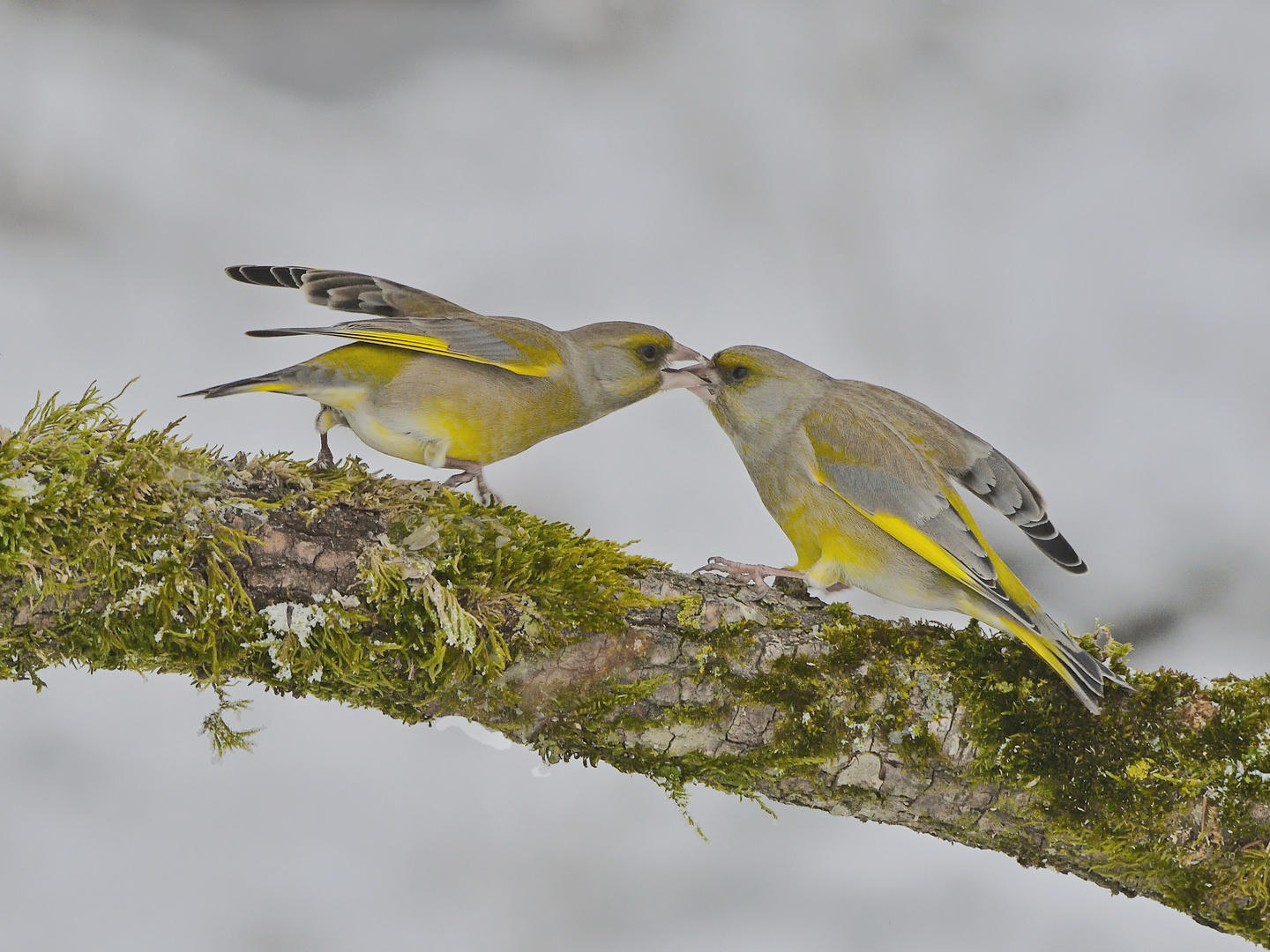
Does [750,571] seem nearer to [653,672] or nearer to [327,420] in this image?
[653,672]

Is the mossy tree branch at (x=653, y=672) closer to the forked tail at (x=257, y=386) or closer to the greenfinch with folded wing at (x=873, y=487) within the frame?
the greenfinch with folded wing at (x=873, y=487)

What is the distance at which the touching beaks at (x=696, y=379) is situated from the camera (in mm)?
3420

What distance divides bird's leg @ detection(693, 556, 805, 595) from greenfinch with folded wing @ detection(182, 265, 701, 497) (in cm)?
77

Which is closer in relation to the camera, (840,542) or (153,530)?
(153,530)

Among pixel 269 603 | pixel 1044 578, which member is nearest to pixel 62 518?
pixel 269 603

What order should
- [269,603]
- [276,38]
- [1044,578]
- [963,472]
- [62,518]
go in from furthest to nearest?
[1044,578] < [276,38] < [963,472] < [269,603] < [62,518]

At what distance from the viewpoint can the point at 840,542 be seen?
2.91m

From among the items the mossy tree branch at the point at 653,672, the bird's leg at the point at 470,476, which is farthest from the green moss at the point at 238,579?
the bird's leg at the point at 470,476

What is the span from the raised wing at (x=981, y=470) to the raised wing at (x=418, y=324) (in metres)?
1.05

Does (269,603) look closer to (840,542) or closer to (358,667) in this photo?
(358,667)

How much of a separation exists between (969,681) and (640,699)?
828mm

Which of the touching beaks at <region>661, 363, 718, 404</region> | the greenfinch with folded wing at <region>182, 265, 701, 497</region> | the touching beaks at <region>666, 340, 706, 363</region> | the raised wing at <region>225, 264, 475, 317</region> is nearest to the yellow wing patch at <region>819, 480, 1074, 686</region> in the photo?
the touching beaks at <region>661, 363, 718, 404</region>

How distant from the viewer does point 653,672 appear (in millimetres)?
2326

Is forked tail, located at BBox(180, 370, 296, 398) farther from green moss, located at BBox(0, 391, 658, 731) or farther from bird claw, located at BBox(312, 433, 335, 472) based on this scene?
green moss, located at BBox(0, 391, 658, 731)
